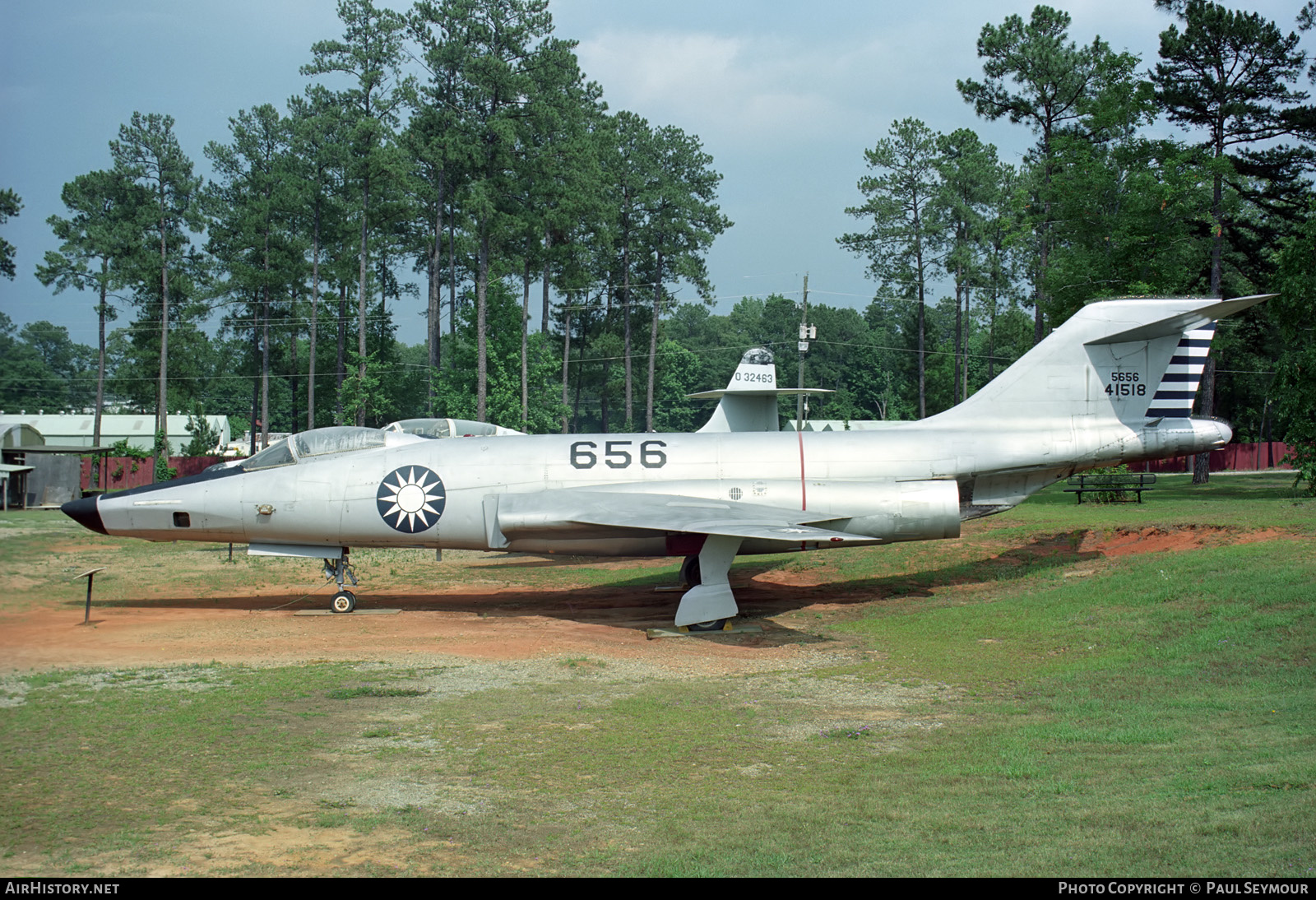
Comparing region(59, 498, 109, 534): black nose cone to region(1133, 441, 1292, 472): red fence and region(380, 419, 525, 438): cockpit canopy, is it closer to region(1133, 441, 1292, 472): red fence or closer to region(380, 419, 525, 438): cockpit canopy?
region(380, 419, 525, 438): cockpit canopy

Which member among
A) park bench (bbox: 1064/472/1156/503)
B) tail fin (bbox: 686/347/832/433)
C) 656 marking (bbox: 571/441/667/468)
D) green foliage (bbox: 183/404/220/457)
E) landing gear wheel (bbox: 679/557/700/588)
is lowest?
landing gear wheel (bbox: 679/557/700/588)

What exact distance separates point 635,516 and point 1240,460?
5820 centimetres

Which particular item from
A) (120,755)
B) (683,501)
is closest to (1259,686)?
(683,501)

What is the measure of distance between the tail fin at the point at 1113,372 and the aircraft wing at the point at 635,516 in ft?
13.4

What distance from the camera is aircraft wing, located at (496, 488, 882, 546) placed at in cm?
1376

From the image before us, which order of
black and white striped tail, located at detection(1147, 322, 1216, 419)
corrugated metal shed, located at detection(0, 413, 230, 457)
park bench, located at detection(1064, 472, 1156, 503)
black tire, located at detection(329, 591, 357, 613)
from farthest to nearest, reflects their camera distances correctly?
corrugated metal shed, located at detection(0, 413, 230, 457) → park bench, located at detection(1064, 472, 1156, 503) → black and white striped tail, located at detection(1147, 322, 1216, 419) → black tire, located at detection(329, 591, 357, 613)

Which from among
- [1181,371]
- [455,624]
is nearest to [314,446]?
[455,624]

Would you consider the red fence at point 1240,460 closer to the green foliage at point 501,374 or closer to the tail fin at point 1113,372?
the green foliage at point 501,374

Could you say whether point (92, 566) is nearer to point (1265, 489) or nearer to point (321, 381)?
point (1265, 489)

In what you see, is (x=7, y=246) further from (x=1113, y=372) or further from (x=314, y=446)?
(x=1113, y=372)

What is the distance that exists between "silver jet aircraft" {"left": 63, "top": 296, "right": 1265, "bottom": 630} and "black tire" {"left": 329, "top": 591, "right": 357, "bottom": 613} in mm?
40

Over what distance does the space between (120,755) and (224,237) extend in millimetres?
61445

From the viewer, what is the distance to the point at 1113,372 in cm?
1658

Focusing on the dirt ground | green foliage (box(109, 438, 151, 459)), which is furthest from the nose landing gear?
green foliage (box(109, 438, 151, 459))
